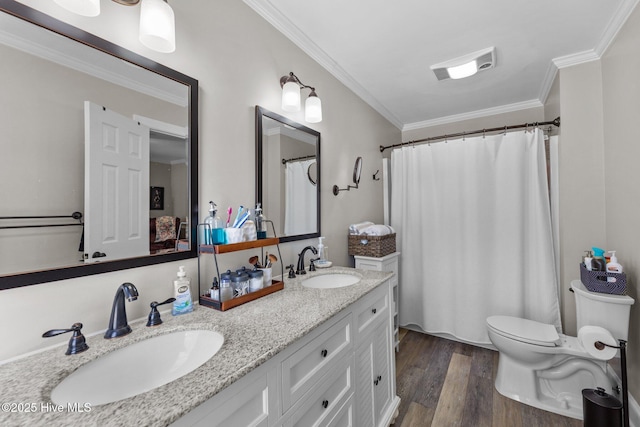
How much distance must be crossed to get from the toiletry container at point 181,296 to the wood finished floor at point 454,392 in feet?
4.74

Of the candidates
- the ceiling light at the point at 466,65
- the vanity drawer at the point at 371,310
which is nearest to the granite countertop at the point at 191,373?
the vanity drawer at the point at 371,310

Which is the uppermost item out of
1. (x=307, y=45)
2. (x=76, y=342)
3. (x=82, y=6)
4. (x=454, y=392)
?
(x=307, y=45)

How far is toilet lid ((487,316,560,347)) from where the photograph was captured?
5.77 feet

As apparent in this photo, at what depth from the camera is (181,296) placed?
104 cm

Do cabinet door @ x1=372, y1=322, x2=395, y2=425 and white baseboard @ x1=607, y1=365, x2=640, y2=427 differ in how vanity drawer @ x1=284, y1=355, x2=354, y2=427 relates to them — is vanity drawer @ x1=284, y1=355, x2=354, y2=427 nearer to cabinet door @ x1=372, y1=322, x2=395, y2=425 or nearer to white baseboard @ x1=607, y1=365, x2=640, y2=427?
cabinet door @ x1=372, y1=322, x2=395, y2=425

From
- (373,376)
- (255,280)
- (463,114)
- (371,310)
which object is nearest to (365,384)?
(373,376)

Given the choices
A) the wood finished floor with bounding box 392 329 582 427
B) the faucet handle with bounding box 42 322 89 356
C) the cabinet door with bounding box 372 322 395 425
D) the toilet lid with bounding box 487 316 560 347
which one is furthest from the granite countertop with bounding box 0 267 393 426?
the toilet lid with bounding box 487 316 560 347

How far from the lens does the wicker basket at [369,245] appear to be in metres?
2.25

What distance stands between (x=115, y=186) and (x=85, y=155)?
4.9 inches

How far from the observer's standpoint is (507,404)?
179cm

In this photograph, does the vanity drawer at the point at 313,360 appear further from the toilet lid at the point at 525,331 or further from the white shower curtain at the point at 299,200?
the toilet lid at the point at 525,331

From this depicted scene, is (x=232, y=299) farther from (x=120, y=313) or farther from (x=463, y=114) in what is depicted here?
(x=463, y=114)

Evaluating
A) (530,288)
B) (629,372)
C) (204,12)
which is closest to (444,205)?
(530,288)

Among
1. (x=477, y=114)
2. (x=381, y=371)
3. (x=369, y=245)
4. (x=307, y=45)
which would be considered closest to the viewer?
(x=381, y=371)
